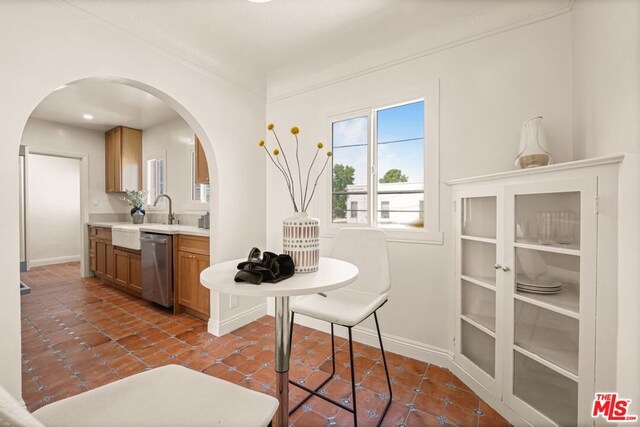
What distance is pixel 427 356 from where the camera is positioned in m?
2.13

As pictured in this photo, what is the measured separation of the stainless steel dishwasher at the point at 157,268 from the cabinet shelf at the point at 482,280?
9.43 feet

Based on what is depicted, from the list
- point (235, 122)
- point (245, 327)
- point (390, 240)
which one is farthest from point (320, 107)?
point (245, 327)

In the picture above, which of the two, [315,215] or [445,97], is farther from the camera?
[315,215]

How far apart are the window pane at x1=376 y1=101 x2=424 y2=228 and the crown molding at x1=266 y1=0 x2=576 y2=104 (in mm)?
356

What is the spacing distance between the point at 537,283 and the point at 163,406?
172cm

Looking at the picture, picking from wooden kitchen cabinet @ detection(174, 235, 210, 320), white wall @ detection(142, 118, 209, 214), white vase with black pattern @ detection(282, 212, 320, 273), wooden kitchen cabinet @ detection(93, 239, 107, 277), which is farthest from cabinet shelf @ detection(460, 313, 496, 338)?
wooden kitchen cabinet @ detection(93, 239, 107, 277)

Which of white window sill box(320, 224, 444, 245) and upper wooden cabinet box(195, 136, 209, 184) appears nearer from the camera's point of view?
white window sill box(320, 224, 444, 245)

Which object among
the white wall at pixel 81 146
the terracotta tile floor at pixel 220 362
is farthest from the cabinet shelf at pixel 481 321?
the white wall at pixel 81 146

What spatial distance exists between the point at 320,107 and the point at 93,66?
1.74 metres

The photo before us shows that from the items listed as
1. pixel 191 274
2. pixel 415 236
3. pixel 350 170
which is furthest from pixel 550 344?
pixel 191 274

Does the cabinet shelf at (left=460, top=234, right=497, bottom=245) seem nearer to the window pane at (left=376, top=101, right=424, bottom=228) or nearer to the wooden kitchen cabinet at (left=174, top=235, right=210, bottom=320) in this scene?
the window pane at (left=376, top=101, right=424, bottom=228)

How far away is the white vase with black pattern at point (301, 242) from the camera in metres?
1.32

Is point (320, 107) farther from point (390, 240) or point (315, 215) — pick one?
point (390, 240)

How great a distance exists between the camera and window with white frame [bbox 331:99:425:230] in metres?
2.28
